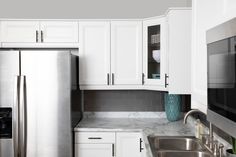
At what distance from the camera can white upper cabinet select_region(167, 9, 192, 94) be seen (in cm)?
303

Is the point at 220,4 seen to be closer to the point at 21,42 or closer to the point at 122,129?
the point at 122,129

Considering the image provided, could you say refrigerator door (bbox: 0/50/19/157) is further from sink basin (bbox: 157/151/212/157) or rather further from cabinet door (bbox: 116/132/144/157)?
sink basin (bbox: 157/151/212/157)

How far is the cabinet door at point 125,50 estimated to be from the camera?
3.50 m

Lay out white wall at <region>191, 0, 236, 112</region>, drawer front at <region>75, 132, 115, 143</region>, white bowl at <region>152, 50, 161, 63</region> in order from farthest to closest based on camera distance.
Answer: white bowl at <region>152, 50, 161, 63</region>, drawer front at <region>75, 132, 115, 143</region>, white wall at <region>191, 0, 236, 112</region>

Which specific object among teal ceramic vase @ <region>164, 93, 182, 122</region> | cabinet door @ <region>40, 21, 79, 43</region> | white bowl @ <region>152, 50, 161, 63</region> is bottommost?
teal ceramic vase @ <region>164, 93, 182, 122</region>

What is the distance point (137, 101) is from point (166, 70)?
0.79m

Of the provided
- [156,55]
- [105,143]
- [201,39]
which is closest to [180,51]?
[156,55]

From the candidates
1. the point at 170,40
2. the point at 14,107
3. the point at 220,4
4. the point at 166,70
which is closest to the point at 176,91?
the point at 166,70

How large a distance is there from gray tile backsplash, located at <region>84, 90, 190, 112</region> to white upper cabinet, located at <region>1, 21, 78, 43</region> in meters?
0.79

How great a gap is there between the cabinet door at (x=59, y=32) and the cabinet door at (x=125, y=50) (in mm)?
438

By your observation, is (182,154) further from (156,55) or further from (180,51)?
(156,55)

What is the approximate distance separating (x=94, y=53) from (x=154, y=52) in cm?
67

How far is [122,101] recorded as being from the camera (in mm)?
3857

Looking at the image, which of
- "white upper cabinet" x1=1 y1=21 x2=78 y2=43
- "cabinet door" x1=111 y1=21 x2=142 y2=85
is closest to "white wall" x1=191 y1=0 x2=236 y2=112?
"cabinet door" x1=111 y1=21 x2=142 y2=85
